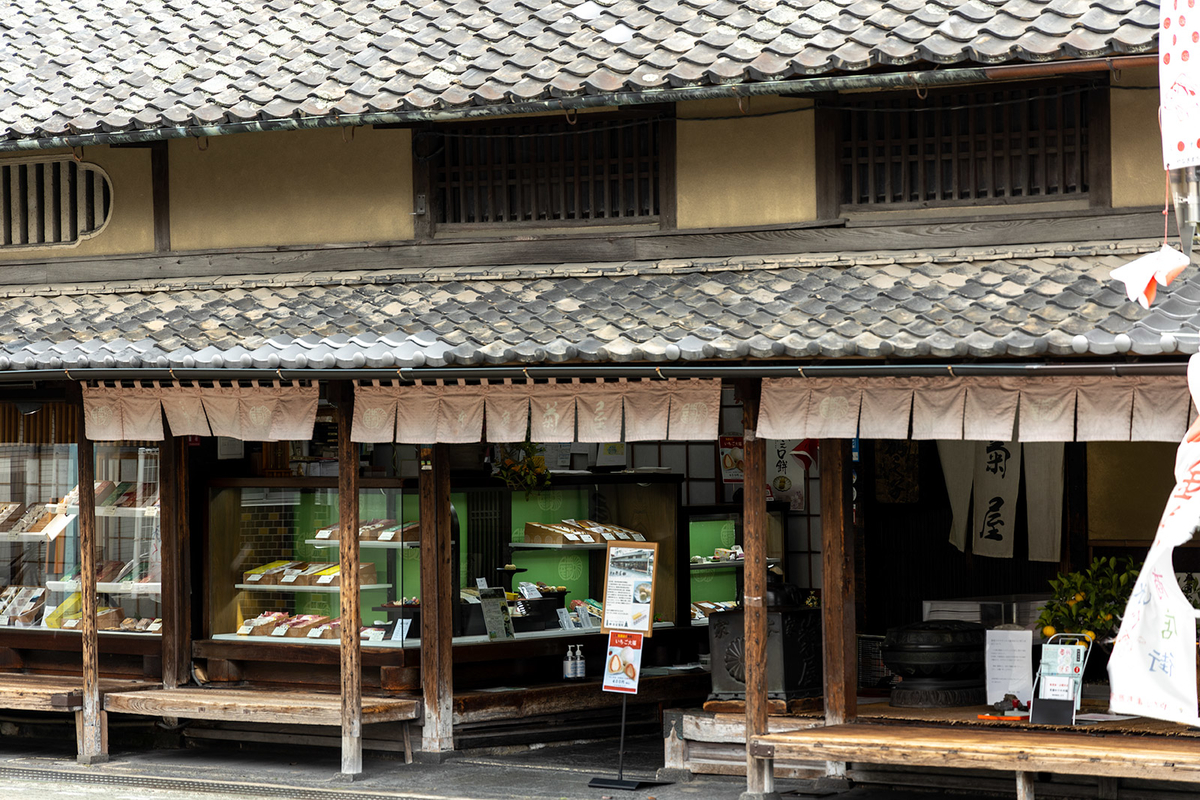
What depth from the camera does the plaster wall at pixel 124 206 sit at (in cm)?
1302

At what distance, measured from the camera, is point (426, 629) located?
11.8 m

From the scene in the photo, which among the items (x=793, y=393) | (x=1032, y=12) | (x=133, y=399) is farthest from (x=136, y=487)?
(x=1032, y=12)

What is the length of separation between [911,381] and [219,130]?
5779mm

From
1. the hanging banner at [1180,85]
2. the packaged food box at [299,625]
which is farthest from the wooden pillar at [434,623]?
the hanging banner at [1180,85]

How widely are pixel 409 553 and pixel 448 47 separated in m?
4.09

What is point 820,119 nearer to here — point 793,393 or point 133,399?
point 793,393

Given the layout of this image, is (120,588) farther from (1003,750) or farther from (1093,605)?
(1093,605)

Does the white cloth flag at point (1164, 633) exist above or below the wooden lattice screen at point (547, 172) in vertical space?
below

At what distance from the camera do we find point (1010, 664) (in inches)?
423

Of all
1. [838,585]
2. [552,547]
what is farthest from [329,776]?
[838,585]

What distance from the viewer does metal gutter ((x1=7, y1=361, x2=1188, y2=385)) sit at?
854cm

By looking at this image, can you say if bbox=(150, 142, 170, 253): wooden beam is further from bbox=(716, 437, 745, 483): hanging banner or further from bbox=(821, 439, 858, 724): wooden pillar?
bbox=(716, 437, 745, 483): hanging banner

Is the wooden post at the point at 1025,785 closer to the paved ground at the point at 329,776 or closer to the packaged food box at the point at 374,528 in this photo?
the paved ground at the point at 329,776

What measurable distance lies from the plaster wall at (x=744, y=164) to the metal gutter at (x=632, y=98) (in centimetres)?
53
